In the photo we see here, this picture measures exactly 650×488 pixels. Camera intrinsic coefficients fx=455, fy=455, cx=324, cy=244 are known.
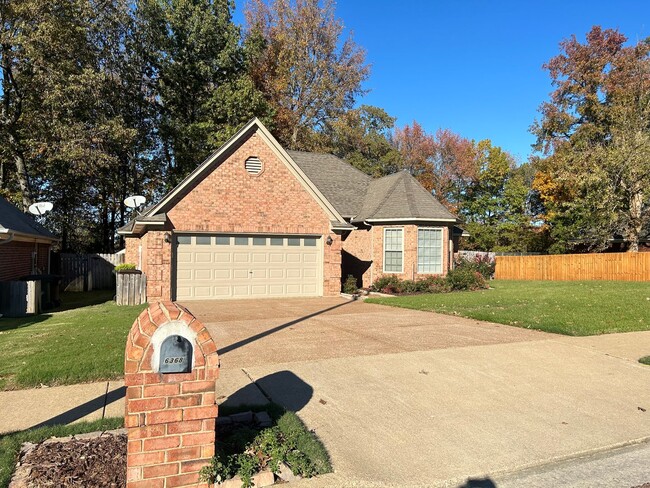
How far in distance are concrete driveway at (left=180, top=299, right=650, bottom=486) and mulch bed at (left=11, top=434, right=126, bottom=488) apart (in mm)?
→ 1524

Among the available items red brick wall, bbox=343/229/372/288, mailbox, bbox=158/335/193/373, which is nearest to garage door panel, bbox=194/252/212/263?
red brick wall, bbox=343/229/372/288

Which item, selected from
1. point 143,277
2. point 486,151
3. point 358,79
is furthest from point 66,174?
point 486,151

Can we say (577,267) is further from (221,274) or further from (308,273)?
(221,274)

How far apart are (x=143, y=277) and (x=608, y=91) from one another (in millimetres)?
33358

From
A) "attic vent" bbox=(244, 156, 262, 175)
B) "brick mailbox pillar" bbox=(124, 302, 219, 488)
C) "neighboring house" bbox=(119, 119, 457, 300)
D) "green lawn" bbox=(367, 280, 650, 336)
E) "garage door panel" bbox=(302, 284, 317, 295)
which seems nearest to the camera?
"brick mailbox pillar" bbox=(124, 302, 219, 488)

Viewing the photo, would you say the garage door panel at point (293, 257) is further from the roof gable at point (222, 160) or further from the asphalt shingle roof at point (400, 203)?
the asphalt shingle roof at point (400, 203)

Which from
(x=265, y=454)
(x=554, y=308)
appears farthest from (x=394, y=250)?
(x=265, y=454)

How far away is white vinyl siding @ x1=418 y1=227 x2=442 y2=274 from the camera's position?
19359 millimetres

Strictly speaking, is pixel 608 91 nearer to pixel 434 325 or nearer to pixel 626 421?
pixel 434 325

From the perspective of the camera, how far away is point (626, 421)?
4.95 metres

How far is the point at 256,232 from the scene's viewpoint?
16359mm

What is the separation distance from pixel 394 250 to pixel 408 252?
688 millimetres

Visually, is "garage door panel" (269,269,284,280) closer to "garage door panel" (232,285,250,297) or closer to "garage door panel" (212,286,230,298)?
"garage door panel" (232,285,250,297)

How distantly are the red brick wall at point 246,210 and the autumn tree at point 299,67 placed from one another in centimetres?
1739
